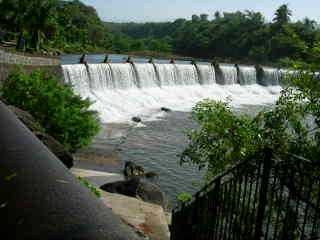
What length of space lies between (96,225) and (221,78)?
41.2 meters

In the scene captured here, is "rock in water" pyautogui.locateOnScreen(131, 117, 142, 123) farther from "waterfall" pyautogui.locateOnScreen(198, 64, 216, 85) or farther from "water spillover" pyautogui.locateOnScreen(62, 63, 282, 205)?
"waterfall" pyautogui.locateOnScreen(198, 64, 216, 85)

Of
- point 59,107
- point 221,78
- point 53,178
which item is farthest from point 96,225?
point 221,78

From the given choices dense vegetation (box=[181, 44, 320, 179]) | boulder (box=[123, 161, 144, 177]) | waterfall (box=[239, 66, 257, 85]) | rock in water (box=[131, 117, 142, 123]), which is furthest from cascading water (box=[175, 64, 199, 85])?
dense vegetation (box=[181, 44, 320, 179])

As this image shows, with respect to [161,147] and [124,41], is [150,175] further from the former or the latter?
[124,41]

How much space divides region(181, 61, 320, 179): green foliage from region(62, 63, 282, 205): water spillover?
391 centimetres

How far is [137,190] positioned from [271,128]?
7200 millimetres

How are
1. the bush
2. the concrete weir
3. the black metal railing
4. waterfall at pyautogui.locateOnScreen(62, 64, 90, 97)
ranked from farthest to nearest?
1. waterfall at pyautogui.locateOnScreen(62, 64, 90, 97)
2. the bush
3. the black metal railing
4. the concrete weir

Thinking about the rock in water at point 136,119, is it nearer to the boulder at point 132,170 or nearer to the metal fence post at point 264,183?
the boulder at point 132,170

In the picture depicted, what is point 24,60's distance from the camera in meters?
22.5

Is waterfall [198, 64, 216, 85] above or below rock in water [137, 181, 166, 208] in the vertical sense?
above

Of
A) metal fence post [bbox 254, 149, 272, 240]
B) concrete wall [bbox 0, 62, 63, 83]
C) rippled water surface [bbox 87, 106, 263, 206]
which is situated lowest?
rippled water surface [bbox 87, 106, 263, 206]

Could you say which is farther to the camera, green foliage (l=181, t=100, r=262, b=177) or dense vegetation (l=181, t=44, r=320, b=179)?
green foliage (l=181, t=100, r=262, b=177)

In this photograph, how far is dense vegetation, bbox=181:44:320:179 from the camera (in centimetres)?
488

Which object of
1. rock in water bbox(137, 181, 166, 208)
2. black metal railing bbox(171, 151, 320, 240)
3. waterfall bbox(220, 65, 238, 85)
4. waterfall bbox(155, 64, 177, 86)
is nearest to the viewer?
black metal railing bbox(171, 151, 320, 240)
